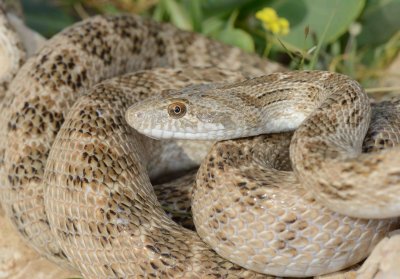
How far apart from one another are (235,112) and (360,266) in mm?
1190

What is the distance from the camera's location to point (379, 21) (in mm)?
6379

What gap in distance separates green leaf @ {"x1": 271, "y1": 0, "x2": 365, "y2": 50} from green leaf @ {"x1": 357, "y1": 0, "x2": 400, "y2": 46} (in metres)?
0.46

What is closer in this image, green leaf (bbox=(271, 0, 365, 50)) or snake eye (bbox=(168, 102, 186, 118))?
snake eye (bbox=(168, 102, 186, 118))

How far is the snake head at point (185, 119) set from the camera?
4180mm

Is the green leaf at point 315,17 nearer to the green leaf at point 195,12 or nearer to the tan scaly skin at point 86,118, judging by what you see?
the tan scaly skin at point 86,118

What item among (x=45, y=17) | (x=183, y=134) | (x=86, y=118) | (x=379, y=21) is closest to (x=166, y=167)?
(x=86, y=118)

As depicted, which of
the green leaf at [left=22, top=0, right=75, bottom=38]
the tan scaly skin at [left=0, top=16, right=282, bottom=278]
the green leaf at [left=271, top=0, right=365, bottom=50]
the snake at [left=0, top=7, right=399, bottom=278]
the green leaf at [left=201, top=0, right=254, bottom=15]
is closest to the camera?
the snake at [left=0, top=7, right=399, bottom=278]

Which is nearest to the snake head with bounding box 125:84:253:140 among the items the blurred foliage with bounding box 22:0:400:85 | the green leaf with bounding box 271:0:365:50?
the green leaf with bounding box 271:0:365:50

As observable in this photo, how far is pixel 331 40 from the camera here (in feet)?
19.8

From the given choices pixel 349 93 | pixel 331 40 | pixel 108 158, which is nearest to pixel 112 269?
pixel 108 158

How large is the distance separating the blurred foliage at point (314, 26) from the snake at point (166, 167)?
3.74ft

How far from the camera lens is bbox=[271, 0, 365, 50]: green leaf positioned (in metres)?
5.89

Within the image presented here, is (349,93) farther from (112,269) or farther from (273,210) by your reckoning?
(112,269)

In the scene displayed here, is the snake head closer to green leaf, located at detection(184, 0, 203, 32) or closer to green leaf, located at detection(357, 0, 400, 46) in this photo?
green leaf, located at detection(184, 0, 203, 32)
